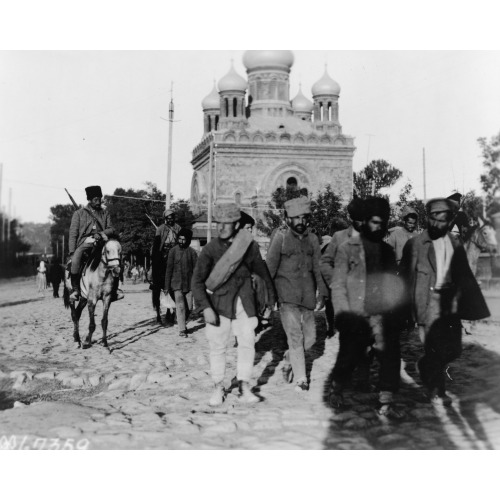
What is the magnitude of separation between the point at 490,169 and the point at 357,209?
81.1 inches

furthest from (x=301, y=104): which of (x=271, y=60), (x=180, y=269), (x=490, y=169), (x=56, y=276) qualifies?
(x=490, y=169)

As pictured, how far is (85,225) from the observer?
9.98m

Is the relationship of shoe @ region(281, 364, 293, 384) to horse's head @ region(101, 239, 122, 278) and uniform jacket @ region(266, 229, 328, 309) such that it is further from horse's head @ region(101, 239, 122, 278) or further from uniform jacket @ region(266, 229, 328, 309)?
horse's head @ region(101, 239, 122, 278)

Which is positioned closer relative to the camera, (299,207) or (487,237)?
(299,207)

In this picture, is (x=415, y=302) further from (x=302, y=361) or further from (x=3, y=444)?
(x=3, y=444)

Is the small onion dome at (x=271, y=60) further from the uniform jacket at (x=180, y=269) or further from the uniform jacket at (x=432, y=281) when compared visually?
the uniform jacket at (x=432, y=281)

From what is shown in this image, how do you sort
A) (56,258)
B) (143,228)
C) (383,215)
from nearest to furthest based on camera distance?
(383,215) → (56,258) → (143,228)

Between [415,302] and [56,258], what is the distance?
1795 centimetres

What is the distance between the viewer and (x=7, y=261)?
14.2 meters

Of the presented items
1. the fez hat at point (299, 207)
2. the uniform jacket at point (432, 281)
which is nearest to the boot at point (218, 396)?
the fez hat at point (299, 207)

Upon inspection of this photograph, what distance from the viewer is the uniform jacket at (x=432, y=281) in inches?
234

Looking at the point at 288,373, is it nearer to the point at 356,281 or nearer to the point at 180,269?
the point at 356,281

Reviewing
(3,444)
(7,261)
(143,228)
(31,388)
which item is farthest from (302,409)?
(143,228)
